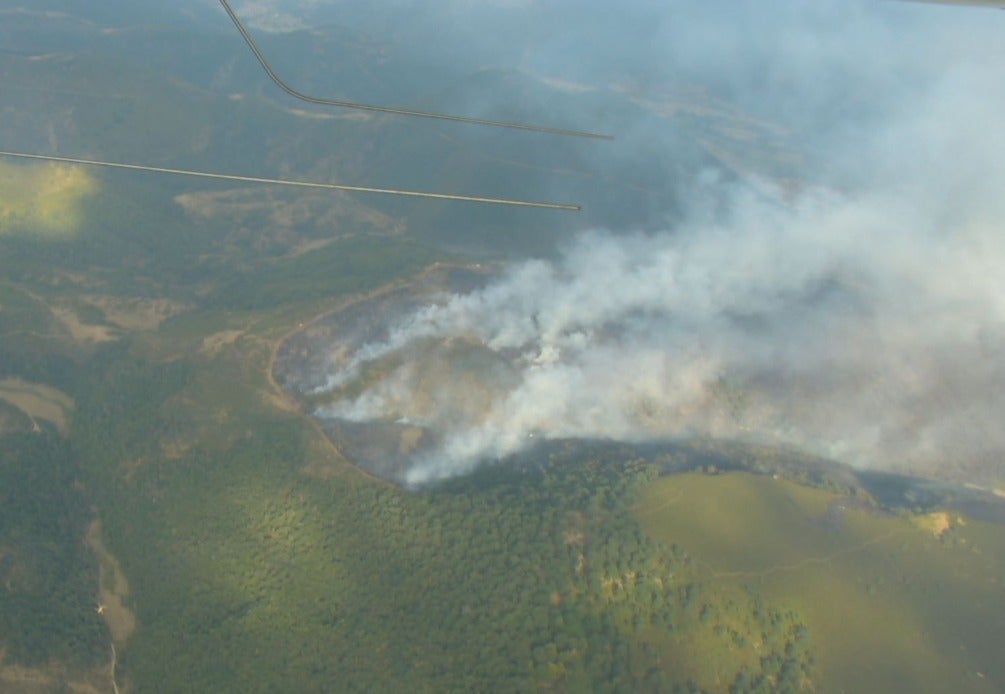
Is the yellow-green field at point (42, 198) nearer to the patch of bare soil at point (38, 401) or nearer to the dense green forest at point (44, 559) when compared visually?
the patch of bare soil at point (38, 401)

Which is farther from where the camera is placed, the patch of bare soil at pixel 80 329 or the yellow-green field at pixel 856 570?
the patch of bare soil at pixel 80 329

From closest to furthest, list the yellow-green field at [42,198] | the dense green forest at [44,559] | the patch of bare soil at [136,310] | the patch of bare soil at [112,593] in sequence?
the dense green forest at [44,559], the patch of bare soil at [112,593], the patch of bare soil at [136,310], the yellow-green field at [42,198]

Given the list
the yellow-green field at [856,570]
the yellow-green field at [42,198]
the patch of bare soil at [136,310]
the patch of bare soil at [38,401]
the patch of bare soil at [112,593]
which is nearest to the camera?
the yellow-green field at [856,570]

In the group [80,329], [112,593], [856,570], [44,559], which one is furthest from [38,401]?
[856,570]

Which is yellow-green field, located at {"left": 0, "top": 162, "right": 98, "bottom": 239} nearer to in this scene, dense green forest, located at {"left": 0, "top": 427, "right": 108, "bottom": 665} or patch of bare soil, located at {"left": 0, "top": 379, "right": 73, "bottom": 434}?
patch of bare soil, located at {"left": 0, "top": 379, "right": 73, "bottom": 434}

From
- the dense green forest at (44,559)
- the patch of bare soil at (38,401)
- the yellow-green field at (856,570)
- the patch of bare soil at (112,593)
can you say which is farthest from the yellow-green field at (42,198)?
the yellow-green field at (856,570)

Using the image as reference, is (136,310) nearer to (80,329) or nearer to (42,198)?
(80,329)
